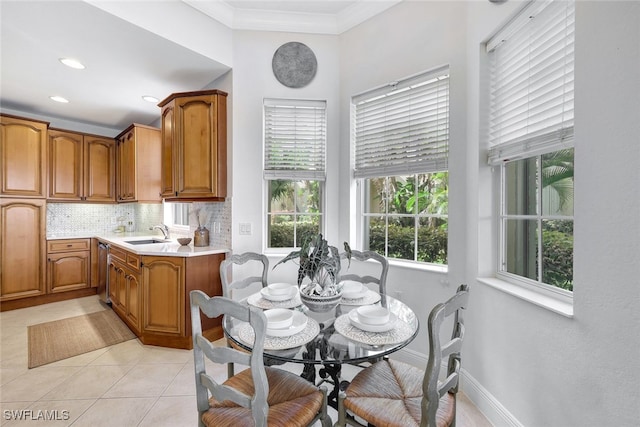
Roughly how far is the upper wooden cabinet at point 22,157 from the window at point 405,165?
13.4ft

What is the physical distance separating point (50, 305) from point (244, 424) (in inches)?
167

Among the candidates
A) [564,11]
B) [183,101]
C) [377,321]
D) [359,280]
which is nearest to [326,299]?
[377,321]

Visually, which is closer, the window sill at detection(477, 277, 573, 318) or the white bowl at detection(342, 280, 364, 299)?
the window sill at detection(477, 277, 573, 318)

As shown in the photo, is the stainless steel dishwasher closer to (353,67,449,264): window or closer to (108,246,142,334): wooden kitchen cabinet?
(108,246,142,334): wooden kitchen cabinet

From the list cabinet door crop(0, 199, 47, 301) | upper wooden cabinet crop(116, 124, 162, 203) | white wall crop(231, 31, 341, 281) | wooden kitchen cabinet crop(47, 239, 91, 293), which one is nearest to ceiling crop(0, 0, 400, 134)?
white wall crop(231, 31, 341, 281)

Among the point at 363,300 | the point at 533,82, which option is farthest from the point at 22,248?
the point at 533,82

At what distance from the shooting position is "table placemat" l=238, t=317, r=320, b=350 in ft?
3.67

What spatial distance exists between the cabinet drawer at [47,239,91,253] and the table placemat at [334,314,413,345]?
4.36 meters

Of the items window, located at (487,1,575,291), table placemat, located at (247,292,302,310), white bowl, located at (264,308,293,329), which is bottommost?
table placemat, located at (247,292,302,310)

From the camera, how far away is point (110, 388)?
6.44ft

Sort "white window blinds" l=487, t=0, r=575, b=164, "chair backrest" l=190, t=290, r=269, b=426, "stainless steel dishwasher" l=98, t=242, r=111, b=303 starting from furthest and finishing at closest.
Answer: "stainless steel dishwasher" l=98, t=242, r=111, b=303
"white window blinds" l=487, t=0, r=575, b=164
"chair backrest" l=190, t=290, r=269, b=426

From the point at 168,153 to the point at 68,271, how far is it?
8.54 ft

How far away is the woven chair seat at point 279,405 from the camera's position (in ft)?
3.48

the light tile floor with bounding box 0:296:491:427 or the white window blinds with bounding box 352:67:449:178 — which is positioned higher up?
the white window blinds with bounding box 352:67:449:178
